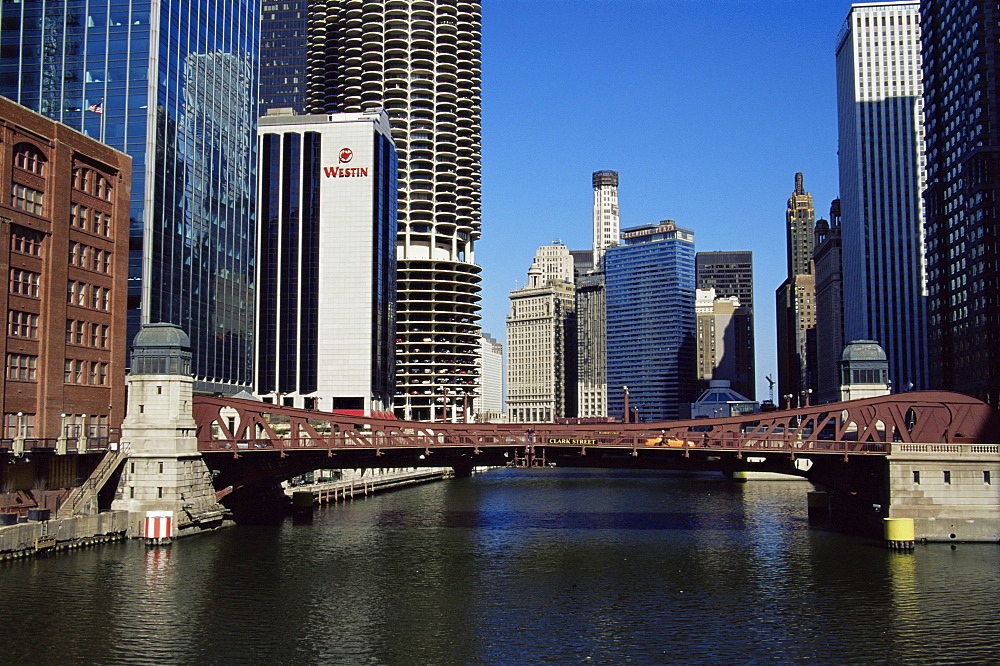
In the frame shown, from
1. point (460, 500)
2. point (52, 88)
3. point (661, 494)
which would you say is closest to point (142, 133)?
point (52, 88)

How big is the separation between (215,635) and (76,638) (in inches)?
271

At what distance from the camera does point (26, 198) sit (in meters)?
82.4

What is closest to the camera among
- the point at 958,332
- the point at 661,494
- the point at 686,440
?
the point at 686,440

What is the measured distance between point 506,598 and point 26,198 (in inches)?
2018

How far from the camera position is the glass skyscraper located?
4980 inches

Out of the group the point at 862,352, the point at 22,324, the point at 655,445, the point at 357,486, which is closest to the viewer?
the point at 22,324

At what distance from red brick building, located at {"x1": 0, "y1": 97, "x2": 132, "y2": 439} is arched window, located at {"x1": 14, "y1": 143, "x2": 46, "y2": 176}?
0.27 feet

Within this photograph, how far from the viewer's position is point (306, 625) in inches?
2216

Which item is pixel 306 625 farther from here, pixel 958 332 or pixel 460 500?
pixel 958 332

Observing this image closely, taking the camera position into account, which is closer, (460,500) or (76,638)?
(76,638)

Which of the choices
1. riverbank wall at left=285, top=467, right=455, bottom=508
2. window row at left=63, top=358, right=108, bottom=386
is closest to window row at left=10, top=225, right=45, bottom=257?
window row at left=63, top=358, right=108, bottom=386

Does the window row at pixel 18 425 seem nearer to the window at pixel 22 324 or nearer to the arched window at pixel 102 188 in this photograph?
the window at pixel 22 324

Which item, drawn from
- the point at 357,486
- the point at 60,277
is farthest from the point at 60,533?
the point at 357,486

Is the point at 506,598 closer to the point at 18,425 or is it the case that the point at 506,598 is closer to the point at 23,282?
the point at 18,425
